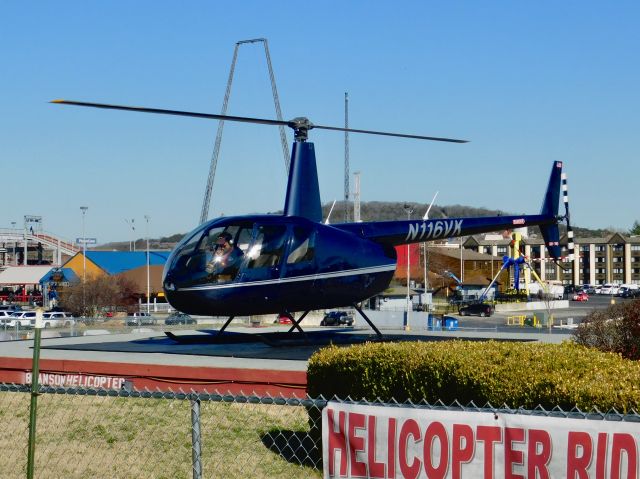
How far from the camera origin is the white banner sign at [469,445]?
17.9ft

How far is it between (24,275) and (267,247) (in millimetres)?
83259

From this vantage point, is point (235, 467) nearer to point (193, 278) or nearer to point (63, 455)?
point (63, 455)

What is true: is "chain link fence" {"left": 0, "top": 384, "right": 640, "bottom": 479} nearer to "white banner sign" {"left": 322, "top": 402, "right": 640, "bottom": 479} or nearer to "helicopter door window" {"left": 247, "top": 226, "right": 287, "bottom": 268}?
"white banner sign" {"left": 322, "top": 402, "right": 640, "bottom": 479}

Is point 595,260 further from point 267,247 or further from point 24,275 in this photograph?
point 267,247

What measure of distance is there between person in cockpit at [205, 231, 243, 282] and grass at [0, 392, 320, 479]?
22.1 ft

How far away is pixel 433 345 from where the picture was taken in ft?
34.6

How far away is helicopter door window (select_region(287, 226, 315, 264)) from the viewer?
2259cm

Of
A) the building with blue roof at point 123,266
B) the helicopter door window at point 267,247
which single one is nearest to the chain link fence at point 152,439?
the helicopter door window at point 267,247

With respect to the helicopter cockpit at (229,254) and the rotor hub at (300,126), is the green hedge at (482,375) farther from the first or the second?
the rotor hub at (300,126)

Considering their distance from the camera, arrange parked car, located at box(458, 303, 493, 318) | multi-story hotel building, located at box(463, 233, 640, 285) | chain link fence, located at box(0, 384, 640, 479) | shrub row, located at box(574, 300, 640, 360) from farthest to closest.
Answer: multi-story hotel building, located at box(463, 233, 640, 285) < parked car, located at box(458, 303, 493, 318) < shrub row, located at box(574, 300, 640, 360) < chain link fence, located at box(0, 384, 640, 479)

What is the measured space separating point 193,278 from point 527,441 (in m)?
16.8

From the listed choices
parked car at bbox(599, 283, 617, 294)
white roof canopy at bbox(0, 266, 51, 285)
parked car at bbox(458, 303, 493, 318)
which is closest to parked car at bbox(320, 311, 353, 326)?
parked car at bbox(458, 303, 493, 318)

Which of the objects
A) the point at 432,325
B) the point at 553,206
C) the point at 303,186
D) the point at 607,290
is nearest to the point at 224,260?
the point at 303,186

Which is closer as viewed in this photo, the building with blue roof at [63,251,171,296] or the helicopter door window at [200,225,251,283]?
the helicopter door window at [200,225,251,283]
